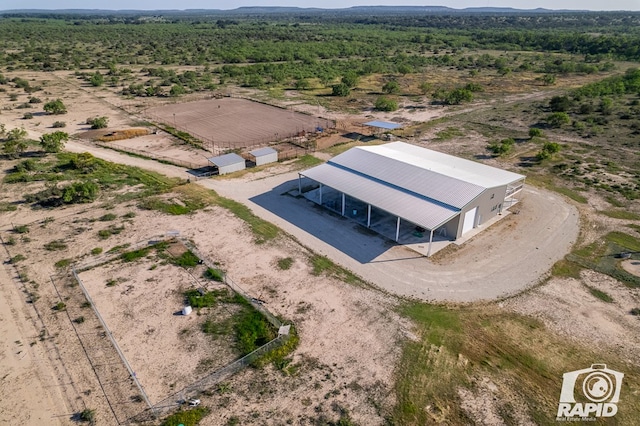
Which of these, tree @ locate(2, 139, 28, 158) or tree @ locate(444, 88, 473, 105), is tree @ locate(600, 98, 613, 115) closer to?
tree @ locate(444, 88, 473, 105)

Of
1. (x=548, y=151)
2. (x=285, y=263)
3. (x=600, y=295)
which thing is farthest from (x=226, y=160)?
(x=548, y=151)

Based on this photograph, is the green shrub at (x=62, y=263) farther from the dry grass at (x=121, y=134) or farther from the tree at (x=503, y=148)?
the tree at (x=503, y=148)

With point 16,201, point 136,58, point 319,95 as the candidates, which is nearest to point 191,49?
point 136,58

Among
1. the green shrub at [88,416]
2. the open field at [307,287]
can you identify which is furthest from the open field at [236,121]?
the green shrub at [88,416]

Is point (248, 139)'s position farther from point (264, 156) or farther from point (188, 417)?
point (188, 417)

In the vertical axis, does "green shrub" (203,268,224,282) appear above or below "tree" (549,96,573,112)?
below

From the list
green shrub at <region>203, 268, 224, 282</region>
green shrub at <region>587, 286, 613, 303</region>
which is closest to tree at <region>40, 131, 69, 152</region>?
green shrub at <region>203, 268, 224, 282</region>
